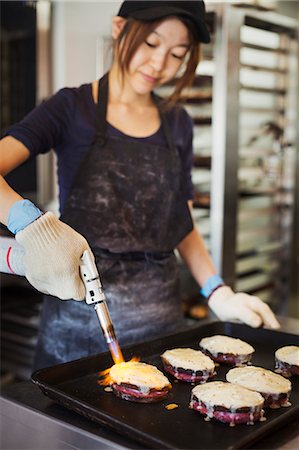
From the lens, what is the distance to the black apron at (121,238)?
6.90 ft

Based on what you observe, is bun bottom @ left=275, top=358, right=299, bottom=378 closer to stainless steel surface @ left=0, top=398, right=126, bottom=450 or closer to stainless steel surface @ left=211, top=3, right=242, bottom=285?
stainless steel surface @ left=0, top=398, right=126, bottom=450

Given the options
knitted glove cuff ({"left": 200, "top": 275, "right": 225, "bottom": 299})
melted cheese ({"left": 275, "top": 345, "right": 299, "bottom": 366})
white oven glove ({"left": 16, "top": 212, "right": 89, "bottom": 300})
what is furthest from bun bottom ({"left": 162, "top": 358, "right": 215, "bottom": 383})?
knitted glove cuff ({"left": 200, "top": 275, "right": 225, "bottom": 299})

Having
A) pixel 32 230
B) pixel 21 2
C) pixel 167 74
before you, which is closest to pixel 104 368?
pixel 32 230

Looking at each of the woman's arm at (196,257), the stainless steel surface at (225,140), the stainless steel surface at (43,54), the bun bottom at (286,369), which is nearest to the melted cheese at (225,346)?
Answer: the bun bottom at (286,369)

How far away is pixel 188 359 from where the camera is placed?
5.51ft

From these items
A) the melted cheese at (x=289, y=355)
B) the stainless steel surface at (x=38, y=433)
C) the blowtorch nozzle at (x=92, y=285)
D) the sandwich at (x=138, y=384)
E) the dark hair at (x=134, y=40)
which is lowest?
the stainless steel surface at (x=38, y=433)

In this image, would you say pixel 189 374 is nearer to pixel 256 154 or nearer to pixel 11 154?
pixel 11 154

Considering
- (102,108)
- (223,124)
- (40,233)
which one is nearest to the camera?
(40,233)

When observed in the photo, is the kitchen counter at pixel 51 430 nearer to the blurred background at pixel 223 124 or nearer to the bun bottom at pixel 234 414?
the bun bottom at pixel 234 414

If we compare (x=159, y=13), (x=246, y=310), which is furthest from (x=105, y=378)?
(x=159, y=13)

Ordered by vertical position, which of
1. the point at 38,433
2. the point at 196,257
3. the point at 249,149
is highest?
the point at 249,149

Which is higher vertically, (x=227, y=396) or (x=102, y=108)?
(x=102, y=108)

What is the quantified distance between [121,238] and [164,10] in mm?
743

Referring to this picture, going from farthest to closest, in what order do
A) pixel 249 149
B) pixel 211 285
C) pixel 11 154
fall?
pixel 249 149, pixel 211 285, pixel 11 154
